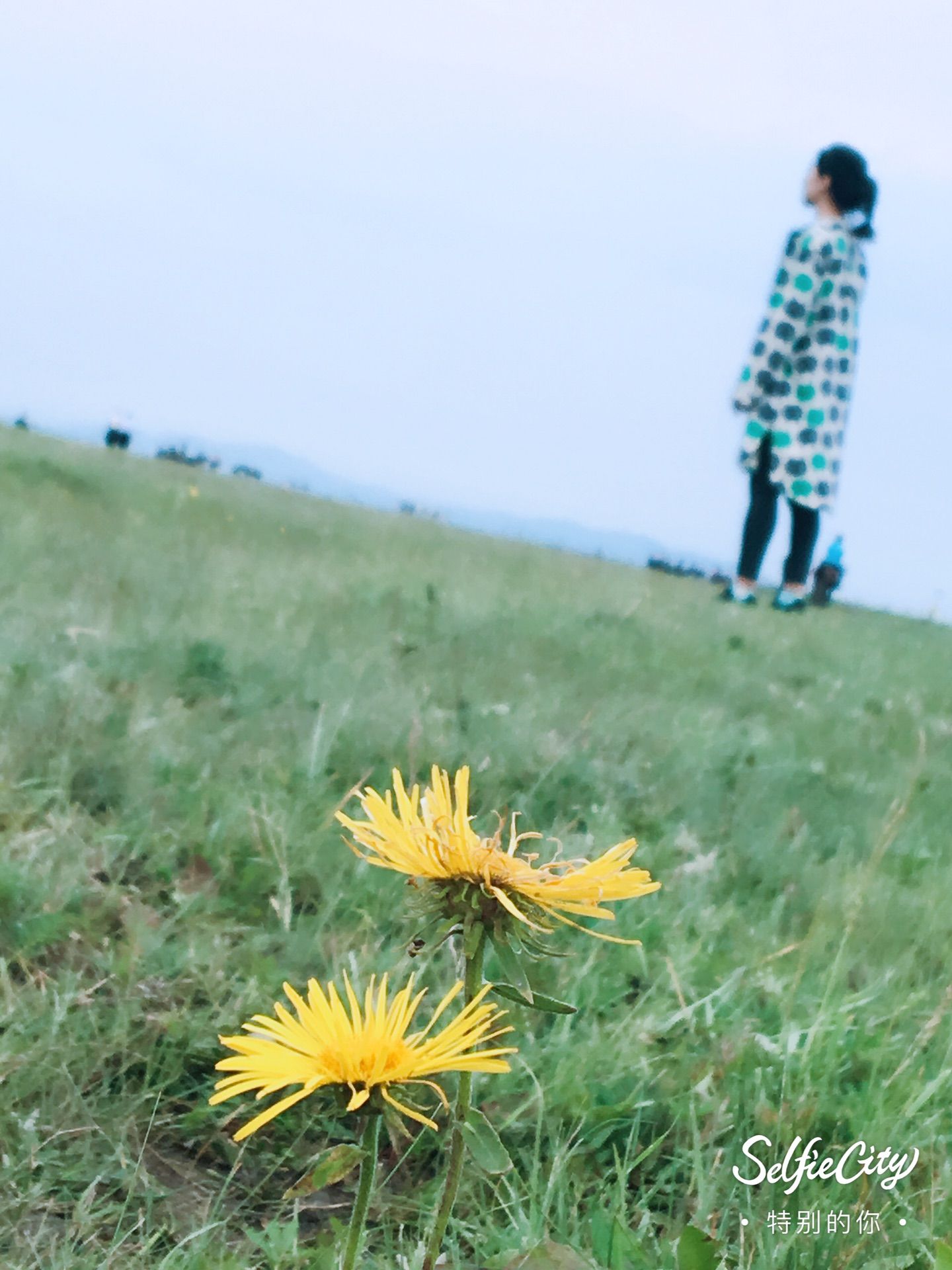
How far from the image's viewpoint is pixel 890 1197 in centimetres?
137

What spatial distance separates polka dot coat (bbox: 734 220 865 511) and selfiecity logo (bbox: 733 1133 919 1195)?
6.64m

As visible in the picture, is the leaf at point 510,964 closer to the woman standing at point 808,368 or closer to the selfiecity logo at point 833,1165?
the selfiecity logo at point 833,1165

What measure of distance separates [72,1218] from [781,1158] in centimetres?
84

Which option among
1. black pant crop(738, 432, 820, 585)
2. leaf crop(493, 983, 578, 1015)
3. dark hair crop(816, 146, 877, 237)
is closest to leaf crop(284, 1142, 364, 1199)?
leaf crop(493, 983, 578, 1015)

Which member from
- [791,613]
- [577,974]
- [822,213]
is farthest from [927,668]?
[577,974]

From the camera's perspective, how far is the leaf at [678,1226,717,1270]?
3.51 feet

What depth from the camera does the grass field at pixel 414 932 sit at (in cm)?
132

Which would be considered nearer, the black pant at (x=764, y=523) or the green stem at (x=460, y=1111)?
the green stem at (x=460, y=1111)

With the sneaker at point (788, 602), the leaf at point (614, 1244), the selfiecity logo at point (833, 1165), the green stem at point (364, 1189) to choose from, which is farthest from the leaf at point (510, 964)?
the sneaker at point (788, 602)

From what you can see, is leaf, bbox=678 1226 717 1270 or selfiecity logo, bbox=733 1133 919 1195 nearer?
leaf, bbox=678 1226 717 1270

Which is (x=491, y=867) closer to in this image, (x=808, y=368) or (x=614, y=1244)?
(x=614, y=1244)

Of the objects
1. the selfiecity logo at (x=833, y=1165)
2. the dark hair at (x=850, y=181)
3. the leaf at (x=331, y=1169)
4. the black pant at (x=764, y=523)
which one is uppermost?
the dark hair at (x=850, y=181)

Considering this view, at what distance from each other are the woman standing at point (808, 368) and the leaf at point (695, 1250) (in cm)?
701

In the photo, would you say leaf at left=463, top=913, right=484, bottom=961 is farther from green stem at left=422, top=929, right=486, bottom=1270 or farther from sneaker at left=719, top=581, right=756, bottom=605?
sneaker at left=719, top=581, right=756, bottom=605
